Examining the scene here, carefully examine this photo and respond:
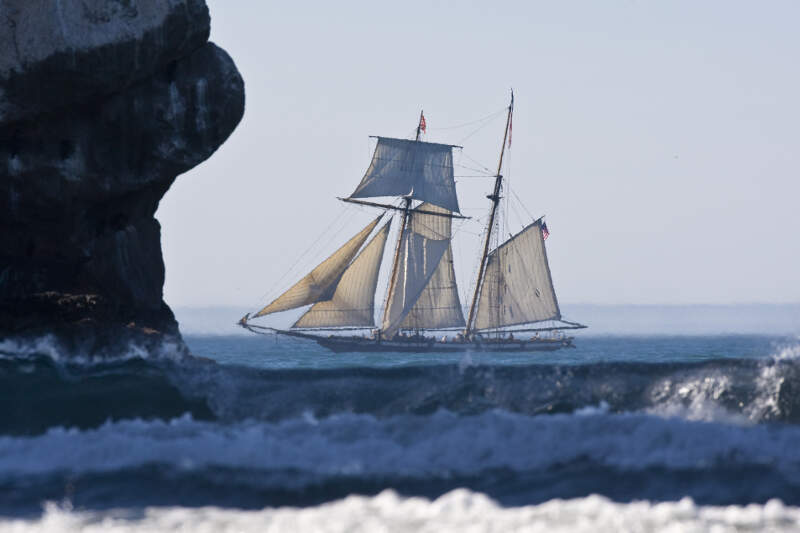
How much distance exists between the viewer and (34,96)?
95.1ft

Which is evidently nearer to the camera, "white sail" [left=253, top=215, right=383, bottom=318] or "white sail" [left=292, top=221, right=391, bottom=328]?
"white sail" [left=253, top=215, right=383, bottom=318]

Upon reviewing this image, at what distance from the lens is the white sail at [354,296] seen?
7662 centimetres

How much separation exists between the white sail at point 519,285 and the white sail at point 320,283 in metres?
13.3

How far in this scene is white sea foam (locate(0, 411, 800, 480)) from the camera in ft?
46.2

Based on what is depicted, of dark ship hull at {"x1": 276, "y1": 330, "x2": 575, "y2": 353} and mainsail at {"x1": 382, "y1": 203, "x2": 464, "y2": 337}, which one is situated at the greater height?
mainsail at {"x1": 382, "y1": 203, "x2": 464, "y2": 337}

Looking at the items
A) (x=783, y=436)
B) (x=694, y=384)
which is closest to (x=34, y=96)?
(x=694, y=384)

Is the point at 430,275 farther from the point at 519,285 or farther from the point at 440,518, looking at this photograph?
the point at 440,518

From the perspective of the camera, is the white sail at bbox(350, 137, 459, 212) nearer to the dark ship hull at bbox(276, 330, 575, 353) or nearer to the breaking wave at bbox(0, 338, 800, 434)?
the dark ship hull at bbox(276, 330, 575, 353)

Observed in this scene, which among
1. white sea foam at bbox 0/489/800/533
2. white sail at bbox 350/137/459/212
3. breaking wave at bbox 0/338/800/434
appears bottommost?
white sea foam at bbox 0/489/800/533

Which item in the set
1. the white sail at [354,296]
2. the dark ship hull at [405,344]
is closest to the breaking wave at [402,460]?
the white sail at [354,296]

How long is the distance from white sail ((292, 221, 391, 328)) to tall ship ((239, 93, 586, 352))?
0.34 ft

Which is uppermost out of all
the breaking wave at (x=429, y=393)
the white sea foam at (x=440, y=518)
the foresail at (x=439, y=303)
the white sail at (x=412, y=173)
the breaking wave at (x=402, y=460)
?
the white sail at (x=412, y=173)

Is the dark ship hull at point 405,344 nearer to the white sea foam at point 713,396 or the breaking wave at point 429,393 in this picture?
the breaking wave at point 429,393

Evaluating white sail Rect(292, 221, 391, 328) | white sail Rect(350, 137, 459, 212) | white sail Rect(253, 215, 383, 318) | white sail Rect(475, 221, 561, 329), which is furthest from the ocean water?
white sail Rect(350, 137, 459, 212)
